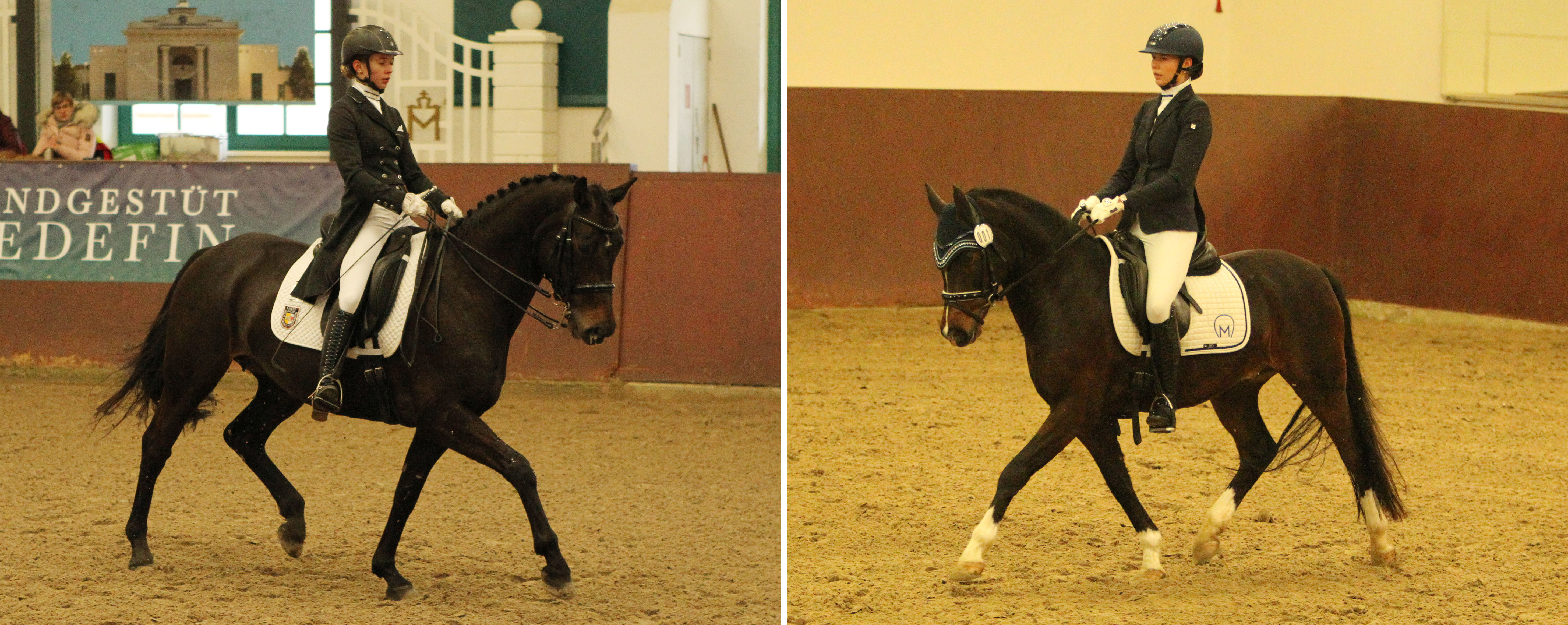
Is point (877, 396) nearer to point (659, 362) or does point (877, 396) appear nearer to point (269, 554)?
point (659, 362)

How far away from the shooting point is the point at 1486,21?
10.5 metres

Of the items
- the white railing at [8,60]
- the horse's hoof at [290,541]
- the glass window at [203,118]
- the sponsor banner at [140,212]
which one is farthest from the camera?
the glass window at [203,118]

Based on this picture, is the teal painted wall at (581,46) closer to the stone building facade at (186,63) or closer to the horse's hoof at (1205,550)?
the stone building facade at (186,63)

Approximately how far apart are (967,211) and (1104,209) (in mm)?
462

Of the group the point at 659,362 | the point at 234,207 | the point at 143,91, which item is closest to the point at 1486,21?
the point at 659,362

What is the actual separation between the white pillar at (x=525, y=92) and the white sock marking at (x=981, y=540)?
907cm

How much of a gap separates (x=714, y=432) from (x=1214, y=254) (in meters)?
3.52

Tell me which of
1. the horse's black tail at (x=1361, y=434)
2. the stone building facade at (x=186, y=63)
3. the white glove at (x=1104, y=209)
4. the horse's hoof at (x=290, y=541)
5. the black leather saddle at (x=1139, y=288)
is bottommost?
the horse's hoof at (x=290, y=541)

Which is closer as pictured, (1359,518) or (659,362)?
(1359,518)

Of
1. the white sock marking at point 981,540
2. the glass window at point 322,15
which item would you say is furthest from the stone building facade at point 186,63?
the white sock marking at point 981,540

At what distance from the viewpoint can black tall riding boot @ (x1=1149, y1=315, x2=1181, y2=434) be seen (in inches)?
182

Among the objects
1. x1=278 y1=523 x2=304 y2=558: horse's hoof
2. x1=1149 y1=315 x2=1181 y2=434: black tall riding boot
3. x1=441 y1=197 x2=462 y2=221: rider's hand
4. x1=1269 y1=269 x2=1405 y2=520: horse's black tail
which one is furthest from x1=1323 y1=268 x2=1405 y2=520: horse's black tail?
x1=278 y1=523 x2=304 y2=558: horse's hoof

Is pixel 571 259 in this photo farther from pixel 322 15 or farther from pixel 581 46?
pixel 581 46

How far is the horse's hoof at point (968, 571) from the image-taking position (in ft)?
14.8
